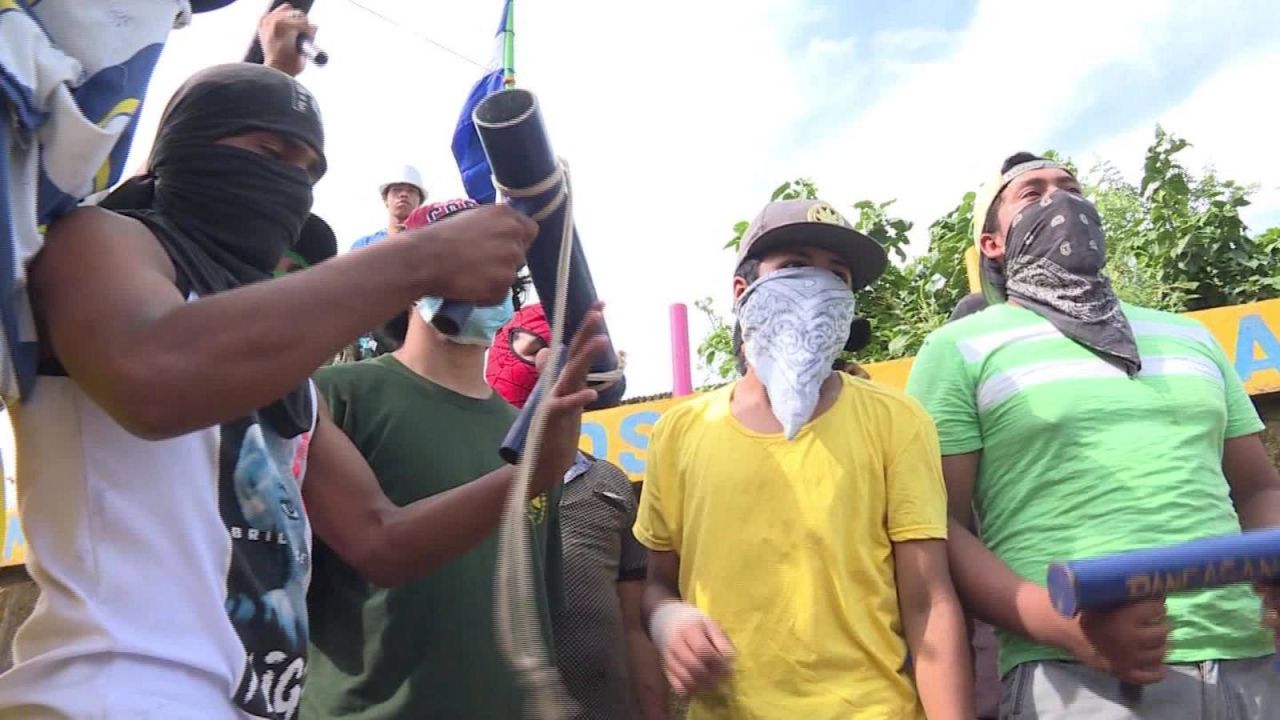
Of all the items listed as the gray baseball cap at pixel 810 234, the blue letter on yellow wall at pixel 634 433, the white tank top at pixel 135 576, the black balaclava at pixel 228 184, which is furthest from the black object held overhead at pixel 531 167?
the blue letter on yellow wall at pixel 634 433

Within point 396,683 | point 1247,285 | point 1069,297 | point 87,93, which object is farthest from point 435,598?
point 1247,285

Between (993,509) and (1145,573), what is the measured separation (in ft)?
2.08

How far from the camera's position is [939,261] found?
294 inches

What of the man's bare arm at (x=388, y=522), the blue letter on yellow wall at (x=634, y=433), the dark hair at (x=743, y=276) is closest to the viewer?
the man's bare arm at (x=388, y=522)

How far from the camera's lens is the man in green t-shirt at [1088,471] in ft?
6.72

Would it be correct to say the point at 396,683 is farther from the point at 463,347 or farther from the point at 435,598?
the point at 463,347

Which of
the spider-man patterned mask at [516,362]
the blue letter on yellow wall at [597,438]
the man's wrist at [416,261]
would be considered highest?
the man's wrist at [416,261]

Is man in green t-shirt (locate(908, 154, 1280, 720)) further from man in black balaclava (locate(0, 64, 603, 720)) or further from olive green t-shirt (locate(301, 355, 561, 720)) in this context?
man in black balaclava (locate(0, 64, 603, 720))

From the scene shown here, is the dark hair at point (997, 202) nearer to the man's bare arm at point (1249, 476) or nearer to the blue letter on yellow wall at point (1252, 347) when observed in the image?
the man's bare arm at point (1249, 476)

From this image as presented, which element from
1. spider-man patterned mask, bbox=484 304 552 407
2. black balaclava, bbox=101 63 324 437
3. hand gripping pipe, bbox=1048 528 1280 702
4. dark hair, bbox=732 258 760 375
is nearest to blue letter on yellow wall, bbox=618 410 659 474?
spider-man patterned mask, bbox=484 304 552 407

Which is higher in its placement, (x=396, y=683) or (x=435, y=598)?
(x=435, y=598)

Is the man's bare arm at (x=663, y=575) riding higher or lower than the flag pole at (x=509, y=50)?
lower

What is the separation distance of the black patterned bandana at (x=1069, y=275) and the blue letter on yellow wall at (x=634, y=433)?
2892 mm

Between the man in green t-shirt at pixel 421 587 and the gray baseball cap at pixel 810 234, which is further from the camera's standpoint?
the gray baseball cap at pixel 810 234
